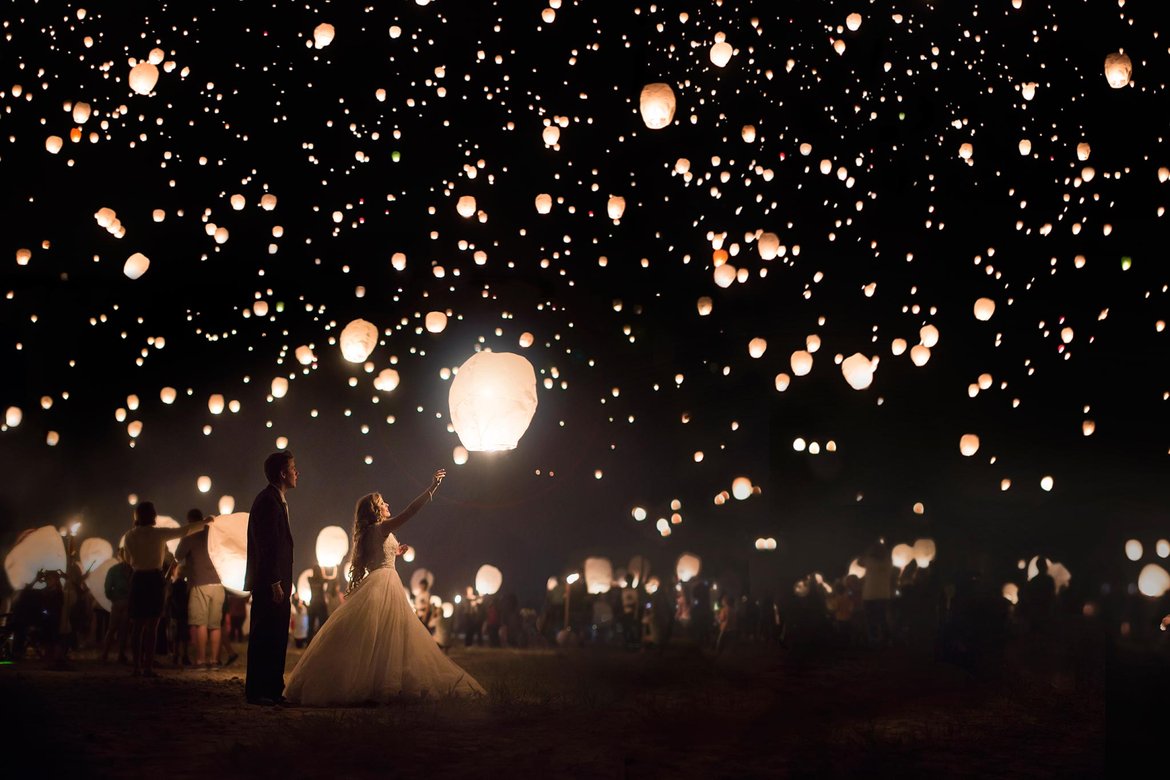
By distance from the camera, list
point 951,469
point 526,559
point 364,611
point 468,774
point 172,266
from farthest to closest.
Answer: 1. point 526,559
2. point 951,469
3. point 172,266
4. point 364,611
5. point 468,774

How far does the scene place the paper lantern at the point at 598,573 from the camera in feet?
72.5

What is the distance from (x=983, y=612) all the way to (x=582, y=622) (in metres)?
6.56

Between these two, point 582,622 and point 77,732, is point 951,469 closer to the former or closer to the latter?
point 582,622

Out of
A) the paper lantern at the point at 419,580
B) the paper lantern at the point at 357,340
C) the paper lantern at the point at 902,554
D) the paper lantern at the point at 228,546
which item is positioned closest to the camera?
the paper lantern at the point at 228,546

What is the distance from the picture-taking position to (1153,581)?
17.6 metres

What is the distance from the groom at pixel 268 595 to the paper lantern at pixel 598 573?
16158 millimetres

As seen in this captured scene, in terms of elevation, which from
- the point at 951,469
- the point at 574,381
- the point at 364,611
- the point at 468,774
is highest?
the point at 574,381

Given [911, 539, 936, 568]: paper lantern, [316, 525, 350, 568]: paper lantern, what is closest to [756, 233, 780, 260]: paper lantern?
[316, 525, 350, 568]: paper lantern

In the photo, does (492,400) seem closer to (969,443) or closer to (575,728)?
(575,728)

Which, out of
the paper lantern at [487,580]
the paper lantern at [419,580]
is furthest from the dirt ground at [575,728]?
the paper lantern at [487,580]

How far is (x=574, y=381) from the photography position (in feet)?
67.1

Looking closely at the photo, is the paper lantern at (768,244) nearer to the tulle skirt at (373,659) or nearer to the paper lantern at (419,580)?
the tulle skirt at (373,659)

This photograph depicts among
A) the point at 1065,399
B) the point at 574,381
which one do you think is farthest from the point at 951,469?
the point at 574,381

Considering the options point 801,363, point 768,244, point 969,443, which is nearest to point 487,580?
point 969,443
